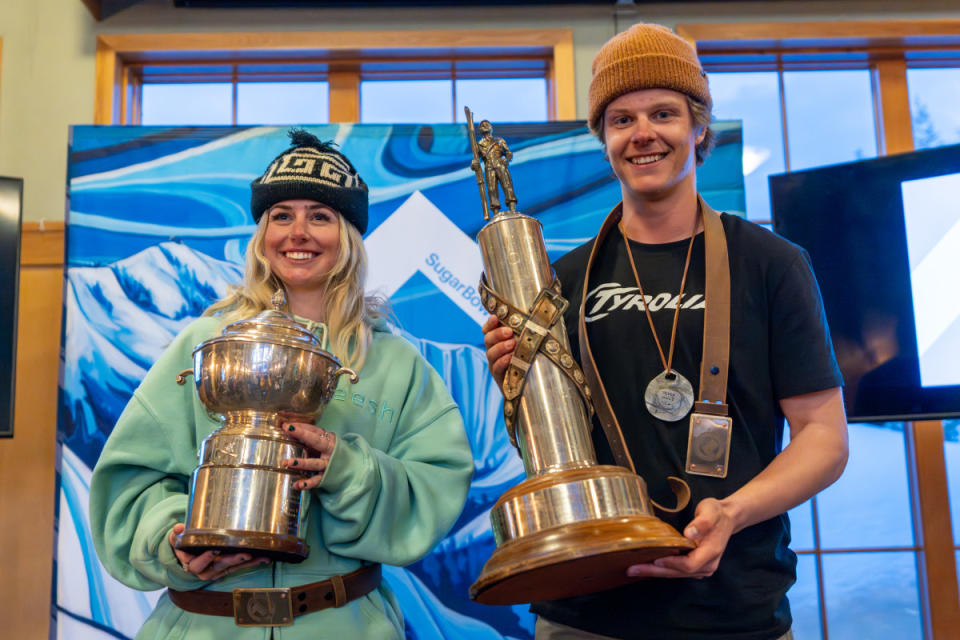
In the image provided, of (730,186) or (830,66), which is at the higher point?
(830,66)

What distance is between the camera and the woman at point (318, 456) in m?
1.69

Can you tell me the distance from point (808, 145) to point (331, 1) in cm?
231

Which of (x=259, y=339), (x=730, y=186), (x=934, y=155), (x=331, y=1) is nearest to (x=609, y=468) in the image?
(x=259, y=339)

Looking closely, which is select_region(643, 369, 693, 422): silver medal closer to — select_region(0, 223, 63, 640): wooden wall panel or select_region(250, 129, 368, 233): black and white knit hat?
select_region(250, 129, 368, 233): black and white knit hat

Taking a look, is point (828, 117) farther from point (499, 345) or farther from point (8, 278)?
point (8, 278)

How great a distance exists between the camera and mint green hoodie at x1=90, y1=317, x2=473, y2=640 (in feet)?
5.57

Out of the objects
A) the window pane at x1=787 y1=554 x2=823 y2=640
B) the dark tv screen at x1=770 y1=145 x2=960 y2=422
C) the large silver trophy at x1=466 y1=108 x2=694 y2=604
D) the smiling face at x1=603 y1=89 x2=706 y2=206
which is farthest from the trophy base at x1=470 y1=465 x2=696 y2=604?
the window pane at x1=787 y1=554 x2=823 y2=640

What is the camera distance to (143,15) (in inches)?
156

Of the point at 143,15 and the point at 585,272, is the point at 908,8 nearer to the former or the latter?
the point at 585,272

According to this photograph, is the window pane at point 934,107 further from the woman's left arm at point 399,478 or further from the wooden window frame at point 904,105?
the woman's left arm at point 399,478

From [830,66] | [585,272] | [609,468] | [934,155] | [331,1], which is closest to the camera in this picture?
[609,468]

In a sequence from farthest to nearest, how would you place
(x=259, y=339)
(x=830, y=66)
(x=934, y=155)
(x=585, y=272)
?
(x=830, y=66) < (x=934, y=155) < (x=585, y=272) < (x=259, y=339)

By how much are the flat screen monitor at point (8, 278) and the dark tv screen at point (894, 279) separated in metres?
2.84

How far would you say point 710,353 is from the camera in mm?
1582
